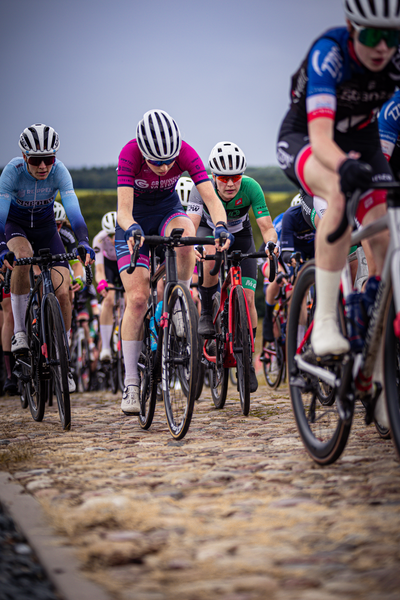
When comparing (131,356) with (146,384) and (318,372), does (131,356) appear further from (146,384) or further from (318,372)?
(318,372)

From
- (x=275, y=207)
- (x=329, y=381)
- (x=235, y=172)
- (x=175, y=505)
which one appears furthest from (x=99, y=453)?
A: (x=275, y=207)

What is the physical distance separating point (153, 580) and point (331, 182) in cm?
195

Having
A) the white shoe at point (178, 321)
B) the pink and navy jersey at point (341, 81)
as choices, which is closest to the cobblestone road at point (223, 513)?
the white shoe at point (178, 321)

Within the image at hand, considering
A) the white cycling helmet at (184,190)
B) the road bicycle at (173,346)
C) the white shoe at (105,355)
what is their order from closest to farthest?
the road bicycle at (173,346), the white cycling helmet at (184,190), the white shoe at (105,355)

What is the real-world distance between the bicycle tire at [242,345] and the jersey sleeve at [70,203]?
1.56 m

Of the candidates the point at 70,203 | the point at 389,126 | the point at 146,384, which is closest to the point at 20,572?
the point at 146,384

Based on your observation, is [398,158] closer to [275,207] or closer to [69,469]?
[69,469]

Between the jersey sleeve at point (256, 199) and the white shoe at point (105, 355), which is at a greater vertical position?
the jersey sleeve at point (256, 199)

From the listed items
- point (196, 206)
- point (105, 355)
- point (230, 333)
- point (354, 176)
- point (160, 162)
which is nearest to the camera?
point (354, 176)

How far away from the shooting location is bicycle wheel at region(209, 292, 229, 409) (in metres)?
5.91

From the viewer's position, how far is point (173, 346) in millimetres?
4508

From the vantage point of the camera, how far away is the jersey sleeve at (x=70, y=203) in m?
5.82

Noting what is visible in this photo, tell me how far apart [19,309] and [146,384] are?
6.47ft

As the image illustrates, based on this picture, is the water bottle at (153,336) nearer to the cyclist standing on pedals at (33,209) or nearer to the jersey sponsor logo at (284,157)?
the cyclist standing on pedals at (33,209)
